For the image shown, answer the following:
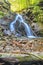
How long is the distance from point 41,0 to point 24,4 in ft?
6.07

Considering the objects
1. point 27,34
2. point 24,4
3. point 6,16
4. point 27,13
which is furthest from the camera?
point 24,4

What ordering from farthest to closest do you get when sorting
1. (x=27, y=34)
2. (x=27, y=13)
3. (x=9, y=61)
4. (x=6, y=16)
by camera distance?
(x=27, y=13), (x=6, y=16), (x=27, y=34), (x=9, y=61)

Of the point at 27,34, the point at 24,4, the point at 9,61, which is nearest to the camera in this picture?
the point at 9,61

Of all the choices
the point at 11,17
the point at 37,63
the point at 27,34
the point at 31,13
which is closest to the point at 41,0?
the point at 31,13

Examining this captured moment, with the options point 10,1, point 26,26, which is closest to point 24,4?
point 10,1

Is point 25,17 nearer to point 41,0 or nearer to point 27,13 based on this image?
point 27,13

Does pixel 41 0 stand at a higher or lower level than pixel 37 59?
higher

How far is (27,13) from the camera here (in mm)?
11727

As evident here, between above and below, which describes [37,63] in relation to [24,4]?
below

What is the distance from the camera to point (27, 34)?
9758mm

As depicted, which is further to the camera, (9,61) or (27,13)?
(27,13)

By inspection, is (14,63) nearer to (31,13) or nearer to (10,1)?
(31,13)

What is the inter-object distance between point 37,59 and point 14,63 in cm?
38

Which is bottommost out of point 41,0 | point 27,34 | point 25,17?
point 27,34
